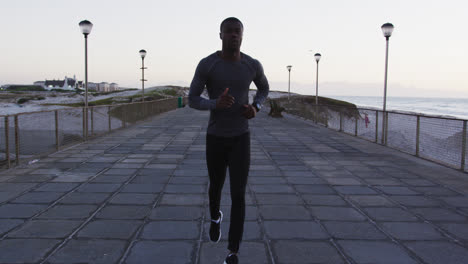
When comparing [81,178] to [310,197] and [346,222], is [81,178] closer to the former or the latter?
[310,197]

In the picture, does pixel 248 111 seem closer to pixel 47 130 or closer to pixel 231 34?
pixel 231 34

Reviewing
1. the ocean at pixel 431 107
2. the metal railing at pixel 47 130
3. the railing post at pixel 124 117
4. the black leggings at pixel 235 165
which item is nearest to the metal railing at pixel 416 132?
the black leggings at pixel 235 165

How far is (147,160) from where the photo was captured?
25.1ft

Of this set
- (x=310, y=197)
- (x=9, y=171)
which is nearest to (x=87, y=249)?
(x=310, y=197)

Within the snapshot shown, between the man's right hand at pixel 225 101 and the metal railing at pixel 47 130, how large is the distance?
5528 millimetres

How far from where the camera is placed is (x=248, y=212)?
13.8ft

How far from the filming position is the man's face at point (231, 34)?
269cm

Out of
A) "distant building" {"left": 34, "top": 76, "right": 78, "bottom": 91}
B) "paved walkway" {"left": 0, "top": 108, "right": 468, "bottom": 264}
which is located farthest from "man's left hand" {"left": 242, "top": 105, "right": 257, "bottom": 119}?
"distant building" {"left": 34, "top": 76, "right": 78, "bottom": 91}

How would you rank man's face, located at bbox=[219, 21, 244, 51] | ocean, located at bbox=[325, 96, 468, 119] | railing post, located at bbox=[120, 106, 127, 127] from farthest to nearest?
ocean, located at bbox=[325, 96, 468, 119] → railing post, located at bbox=[120, 106, 127, 127] → man's face, located at bbox=[219, 21, 244, 51]

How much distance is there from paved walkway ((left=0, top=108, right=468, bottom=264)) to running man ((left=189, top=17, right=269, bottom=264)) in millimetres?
508

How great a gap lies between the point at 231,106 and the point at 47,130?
715cm

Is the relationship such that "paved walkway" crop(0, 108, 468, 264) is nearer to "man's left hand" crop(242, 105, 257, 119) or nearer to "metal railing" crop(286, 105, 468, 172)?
"metal railing" crop(286, 105, 468, 172)

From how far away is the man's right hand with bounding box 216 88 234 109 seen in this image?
2.59m

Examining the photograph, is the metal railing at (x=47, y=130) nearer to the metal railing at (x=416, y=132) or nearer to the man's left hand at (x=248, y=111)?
the man's left hand at (x=248, y=111)
